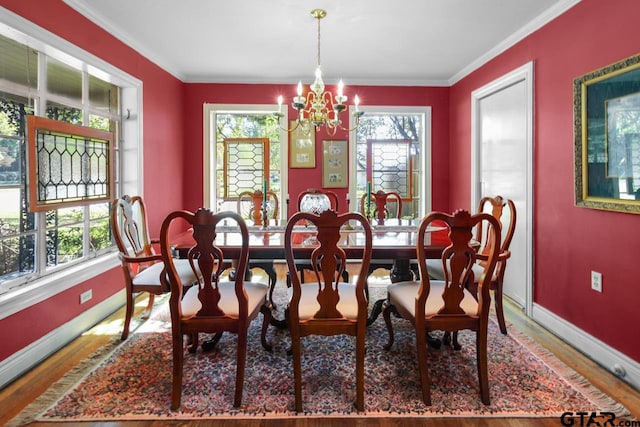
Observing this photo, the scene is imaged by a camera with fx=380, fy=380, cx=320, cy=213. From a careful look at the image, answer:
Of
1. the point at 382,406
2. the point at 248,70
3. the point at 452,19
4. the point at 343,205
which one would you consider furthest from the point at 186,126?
the point at 382,406

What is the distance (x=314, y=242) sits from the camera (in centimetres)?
236

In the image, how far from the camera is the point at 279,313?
3221mm

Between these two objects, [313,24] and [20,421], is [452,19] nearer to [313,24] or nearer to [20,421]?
[313,24]

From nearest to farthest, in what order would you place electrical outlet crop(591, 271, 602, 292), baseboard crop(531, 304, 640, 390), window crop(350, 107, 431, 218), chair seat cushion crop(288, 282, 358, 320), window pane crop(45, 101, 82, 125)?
1. chair seat cushion crop(288, 282, 358, 320)
2. baseboard crop(531, 304, 640, 390)
3. electrical outlet crop(591, 271, 602, 292)
4. window pane crop(45, 101, 82, 125)
5. window crop(350, 107, 431, 218)

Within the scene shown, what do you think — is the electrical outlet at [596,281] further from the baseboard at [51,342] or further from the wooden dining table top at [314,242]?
the baseboard at [51,342]

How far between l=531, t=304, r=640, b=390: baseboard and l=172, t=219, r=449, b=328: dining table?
105 centimetres

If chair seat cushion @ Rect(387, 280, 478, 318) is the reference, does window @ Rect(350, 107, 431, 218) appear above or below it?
above

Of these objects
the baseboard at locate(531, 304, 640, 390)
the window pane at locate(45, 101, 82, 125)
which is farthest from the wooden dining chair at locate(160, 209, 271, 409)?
the baseboard at locate(531, 304, 640, 390)

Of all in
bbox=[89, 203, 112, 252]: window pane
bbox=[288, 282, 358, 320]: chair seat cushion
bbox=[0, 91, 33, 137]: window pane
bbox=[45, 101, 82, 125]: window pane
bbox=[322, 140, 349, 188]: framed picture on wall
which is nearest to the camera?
bbox=[288, 282, 358, 320]: chair seat cushion

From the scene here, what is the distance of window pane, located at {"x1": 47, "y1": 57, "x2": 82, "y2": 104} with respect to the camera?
8.92 feet

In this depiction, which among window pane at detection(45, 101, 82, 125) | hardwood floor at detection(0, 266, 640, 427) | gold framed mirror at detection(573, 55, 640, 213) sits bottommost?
hardwood floor at detection(0, 266, 640, 427)

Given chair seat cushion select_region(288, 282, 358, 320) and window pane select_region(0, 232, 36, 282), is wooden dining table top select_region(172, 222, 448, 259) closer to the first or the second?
chair seat cushion select_region(288, 282, 358, 320)

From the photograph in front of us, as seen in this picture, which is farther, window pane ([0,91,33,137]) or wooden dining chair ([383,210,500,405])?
window pane ([0,91,33,137])

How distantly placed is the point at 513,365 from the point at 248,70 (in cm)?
404
